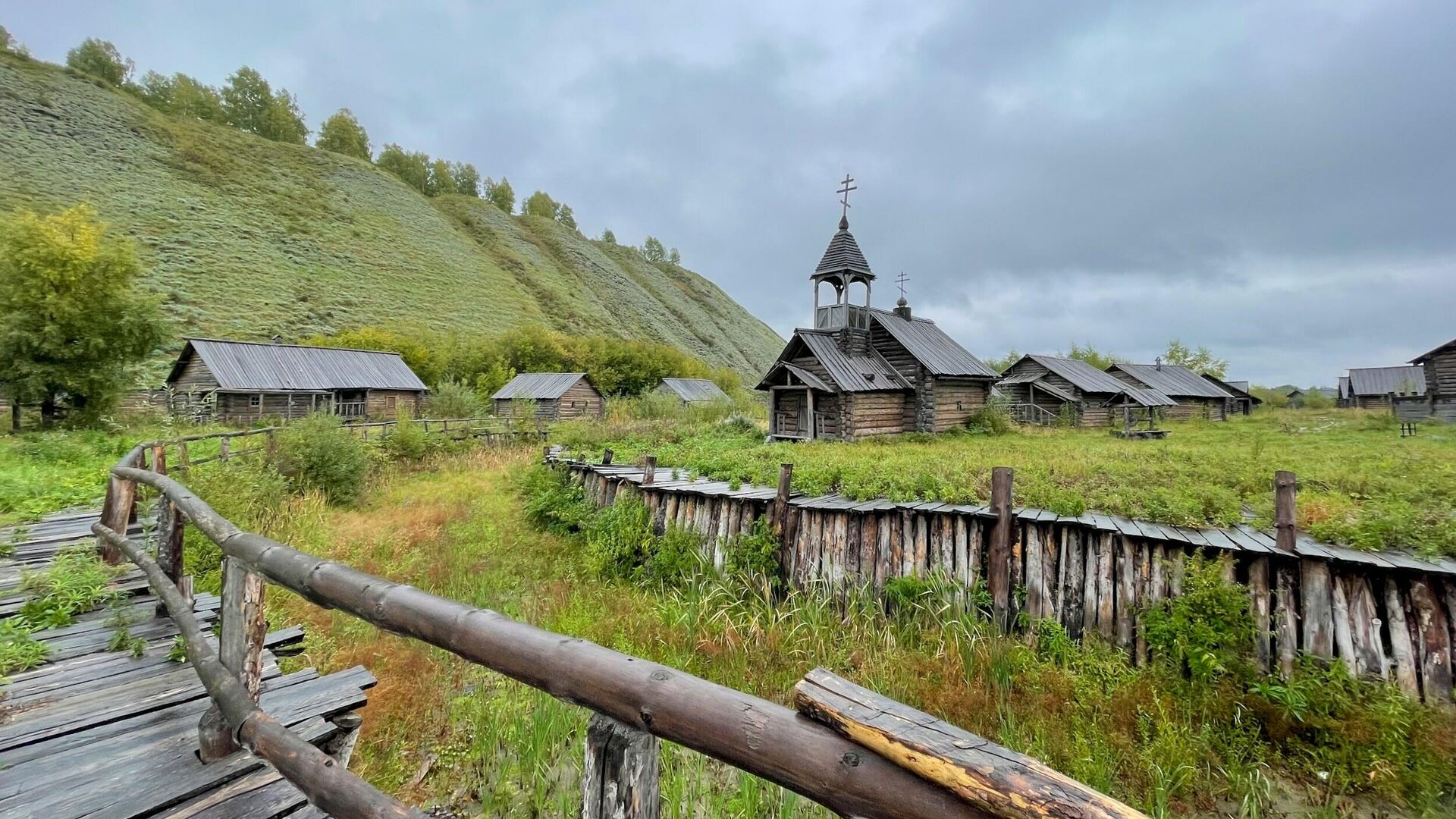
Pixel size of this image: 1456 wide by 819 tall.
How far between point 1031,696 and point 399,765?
17.1 feet

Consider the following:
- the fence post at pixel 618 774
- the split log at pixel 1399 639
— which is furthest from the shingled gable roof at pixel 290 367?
the split log at pixel 1399 639

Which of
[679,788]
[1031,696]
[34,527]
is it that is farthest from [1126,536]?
[34,527]

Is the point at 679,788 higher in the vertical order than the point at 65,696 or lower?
lower

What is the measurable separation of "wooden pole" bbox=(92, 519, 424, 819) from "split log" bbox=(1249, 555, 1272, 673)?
6.21 m

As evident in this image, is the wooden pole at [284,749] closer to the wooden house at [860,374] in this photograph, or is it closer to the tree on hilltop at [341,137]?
the wooden house at [860,374]

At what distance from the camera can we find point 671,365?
191ft

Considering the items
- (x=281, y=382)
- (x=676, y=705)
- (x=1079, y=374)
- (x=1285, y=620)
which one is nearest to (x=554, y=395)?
(x=281, y=382)

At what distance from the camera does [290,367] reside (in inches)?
1166

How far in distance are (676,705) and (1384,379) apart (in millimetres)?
63292

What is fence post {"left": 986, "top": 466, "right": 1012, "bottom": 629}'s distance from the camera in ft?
18.5

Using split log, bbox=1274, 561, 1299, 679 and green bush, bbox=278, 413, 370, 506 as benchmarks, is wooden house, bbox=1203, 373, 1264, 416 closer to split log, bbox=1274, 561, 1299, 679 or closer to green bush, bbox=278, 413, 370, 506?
split log, bbox=1274, 561, 1299, 679

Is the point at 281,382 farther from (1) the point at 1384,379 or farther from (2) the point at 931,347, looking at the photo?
(1) the point at 1384,379

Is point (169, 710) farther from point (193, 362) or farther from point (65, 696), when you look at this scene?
point (193, 362)

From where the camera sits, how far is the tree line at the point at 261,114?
2987 inches
